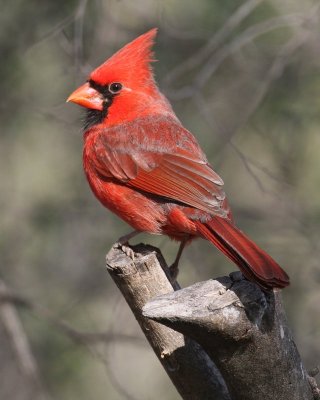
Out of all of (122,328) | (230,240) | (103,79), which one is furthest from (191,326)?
(122,328)

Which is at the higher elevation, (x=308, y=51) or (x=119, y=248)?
(x=308, y=51)

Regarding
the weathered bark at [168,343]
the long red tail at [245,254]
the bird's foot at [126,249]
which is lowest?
the weathered bark at [168,343]

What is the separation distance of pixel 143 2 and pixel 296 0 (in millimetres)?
937

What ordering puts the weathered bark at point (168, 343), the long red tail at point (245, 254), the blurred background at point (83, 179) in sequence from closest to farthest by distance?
the long red tail at point (245, 254)
the weathered bark at point (168, 343)
the blurred background at point (83, 179)

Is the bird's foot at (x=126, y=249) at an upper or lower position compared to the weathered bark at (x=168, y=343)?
upper

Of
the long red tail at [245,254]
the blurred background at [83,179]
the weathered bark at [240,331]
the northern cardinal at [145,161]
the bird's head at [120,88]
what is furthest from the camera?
the blurred background at [83,179]

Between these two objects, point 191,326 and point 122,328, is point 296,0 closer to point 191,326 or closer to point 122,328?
point 122,328

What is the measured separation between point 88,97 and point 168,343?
1.46 meters

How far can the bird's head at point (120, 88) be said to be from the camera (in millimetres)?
3934

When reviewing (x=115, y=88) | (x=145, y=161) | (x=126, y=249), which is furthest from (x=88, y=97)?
(x=126, y=249)

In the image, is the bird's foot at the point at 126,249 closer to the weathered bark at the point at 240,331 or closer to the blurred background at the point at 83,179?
the weathered bark at the point at 240,331

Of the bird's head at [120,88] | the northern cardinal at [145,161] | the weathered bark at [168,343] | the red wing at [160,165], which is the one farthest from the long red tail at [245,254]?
the bird's head at [120,88]

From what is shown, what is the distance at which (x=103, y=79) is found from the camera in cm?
395

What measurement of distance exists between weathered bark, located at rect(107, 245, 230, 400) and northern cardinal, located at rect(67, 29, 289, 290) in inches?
10.8
